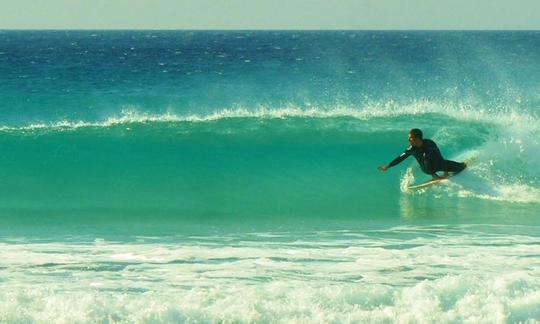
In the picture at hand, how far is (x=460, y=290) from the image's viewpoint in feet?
29.2

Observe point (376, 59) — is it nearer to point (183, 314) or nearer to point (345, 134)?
point (345, 134)

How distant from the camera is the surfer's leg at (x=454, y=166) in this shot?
46.1 ft

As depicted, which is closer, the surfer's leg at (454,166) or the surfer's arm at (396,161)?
the surfer's arm at (396,161)

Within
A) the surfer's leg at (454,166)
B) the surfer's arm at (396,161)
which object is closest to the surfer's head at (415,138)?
the surfer's arm at (396,161)

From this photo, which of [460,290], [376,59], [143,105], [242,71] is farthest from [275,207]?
[376,59]

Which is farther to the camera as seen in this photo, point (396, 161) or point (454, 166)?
point (454, 166)

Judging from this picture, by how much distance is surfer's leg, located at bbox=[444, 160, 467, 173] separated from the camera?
1404 centimetres

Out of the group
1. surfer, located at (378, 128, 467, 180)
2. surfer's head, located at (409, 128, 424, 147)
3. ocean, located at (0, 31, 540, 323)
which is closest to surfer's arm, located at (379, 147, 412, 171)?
surfer, located at (378, 128, 467, 180)

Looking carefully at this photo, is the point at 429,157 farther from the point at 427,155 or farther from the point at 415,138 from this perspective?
the point at 415,138

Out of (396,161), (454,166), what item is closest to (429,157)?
(454,166)

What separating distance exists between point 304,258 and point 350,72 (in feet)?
134

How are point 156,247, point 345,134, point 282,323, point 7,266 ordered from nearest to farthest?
1. point 282,323
2. point 7,266
3. point 156,247
4. point 345,134

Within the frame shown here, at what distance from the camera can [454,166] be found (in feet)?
46.4

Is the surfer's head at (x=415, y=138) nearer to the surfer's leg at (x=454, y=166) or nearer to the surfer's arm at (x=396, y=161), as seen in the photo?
the surfer's arm at (x=396, y=161)
